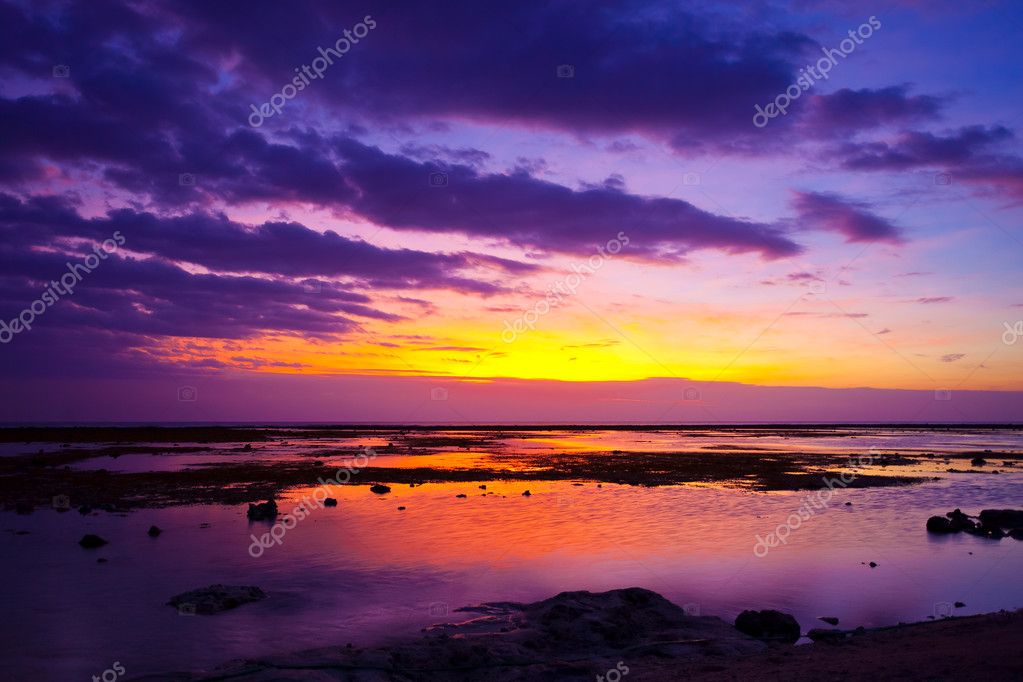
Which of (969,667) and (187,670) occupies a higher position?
(969,667)

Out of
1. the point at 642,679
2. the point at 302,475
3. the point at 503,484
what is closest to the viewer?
the point at 642,679

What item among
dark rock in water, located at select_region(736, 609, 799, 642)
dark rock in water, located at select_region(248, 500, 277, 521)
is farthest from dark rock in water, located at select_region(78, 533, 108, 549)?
dark rock in water, located at select_region(736, 609, 799, 642)

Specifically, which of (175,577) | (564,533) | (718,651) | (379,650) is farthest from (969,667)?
(175,577)

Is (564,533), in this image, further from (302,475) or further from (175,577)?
(302,475)

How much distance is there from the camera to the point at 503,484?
38.0m

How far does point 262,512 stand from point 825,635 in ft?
68.4

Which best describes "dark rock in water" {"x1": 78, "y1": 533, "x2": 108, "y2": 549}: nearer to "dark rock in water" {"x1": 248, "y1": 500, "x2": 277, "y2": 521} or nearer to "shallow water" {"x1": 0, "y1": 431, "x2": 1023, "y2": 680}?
"shallow water" {"x1": 0, "y1": 431, "x2": 1023, "y2": 680}

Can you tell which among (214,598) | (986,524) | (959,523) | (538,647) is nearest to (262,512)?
(214,598)

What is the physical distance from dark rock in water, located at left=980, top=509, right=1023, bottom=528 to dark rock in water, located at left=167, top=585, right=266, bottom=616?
25.0 meters

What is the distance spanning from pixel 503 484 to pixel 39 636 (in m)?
26.9

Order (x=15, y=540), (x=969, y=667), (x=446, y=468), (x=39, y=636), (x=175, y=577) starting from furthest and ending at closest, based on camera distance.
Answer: (x=446, y=468), (x=15, y=540), (x=175, y=577), (x=39, y=636), (x=969, y=667)

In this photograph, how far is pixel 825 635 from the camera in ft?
40.5

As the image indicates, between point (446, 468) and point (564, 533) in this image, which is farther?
point (446, 468)

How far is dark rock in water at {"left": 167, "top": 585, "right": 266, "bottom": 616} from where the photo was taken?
14.1 m
